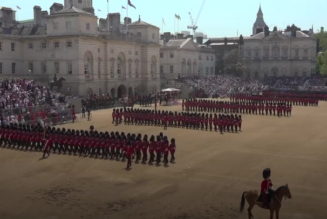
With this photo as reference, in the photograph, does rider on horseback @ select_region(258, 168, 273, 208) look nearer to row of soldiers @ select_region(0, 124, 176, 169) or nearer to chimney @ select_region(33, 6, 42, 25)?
row of soldiers @ select_region(0, 124, 176, 169)

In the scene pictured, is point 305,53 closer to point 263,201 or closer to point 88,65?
point 88,65

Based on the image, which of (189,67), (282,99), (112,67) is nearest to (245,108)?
(282,99)

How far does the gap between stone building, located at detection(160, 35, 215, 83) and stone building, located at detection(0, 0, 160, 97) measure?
15.0m

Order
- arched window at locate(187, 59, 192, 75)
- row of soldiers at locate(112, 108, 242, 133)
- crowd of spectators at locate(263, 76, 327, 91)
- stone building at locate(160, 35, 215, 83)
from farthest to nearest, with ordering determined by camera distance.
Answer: arched window at locate(187, 59, 192, 75) < stone building at locate(160, 35, 215, 83) < crowd of spectators at locate(263, 76, 327, 91) < row of soldiers at locate(112, 108, 242, 133)

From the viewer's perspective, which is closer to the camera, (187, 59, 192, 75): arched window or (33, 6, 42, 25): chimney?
(33, 6, 42, 25): chimney

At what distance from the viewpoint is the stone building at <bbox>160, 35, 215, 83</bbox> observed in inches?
2950

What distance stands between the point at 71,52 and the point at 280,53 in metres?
50.8

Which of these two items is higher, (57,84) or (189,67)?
(189,67)

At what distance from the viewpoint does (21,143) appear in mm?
23688

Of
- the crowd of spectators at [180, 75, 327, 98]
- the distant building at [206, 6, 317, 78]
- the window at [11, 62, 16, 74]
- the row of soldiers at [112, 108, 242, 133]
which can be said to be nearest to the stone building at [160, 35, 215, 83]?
the crowd of spectators at [180, 75, 327, 98]

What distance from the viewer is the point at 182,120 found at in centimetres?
3172

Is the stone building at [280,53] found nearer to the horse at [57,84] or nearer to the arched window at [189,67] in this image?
the arched window at [189,67]

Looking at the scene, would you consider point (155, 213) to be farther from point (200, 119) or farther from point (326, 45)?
point (326, 45)

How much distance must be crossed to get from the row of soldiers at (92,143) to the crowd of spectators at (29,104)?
522 centimetres
